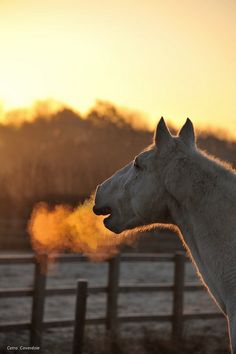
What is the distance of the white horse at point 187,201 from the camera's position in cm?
445

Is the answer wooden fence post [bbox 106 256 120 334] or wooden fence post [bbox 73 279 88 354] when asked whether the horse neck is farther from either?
wooden fence post [bbox 106 256 120 334]

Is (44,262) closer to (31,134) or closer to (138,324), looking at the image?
(138,324)

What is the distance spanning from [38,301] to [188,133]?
20.2 feet

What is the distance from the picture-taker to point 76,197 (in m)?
31.9

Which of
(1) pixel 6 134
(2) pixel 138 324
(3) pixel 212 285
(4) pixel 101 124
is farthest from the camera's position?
(4) pixel 101 124

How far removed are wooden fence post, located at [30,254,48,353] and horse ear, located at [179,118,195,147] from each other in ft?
19.5

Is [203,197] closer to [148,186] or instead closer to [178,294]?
[148,186]

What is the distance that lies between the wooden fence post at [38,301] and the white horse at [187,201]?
18.4 ft

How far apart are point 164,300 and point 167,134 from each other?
13040mm

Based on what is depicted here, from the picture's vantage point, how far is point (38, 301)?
10.4 meters

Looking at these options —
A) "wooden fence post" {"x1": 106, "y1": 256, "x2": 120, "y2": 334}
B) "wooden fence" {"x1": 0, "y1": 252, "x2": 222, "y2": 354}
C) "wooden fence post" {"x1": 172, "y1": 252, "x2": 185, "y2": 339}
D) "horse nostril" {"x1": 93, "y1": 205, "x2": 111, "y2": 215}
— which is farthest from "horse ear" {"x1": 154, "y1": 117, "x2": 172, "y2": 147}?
"wooden fence post" {"x1": 172, "y1": 252, "x2": 185, "y2": 339}

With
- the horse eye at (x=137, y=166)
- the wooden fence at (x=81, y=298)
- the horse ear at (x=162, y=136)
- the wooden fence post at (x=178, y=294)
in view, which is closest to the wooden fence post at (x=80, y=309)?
the wooden fence at (x=81, y=298)

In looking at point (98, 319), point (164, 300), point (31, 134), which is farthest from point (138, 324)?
point (31, 134)

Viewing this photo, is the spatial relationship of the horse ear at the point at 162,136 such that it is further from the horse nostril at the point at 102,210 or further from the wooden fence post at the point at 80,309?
the wooden fence post at the point at 80,309
